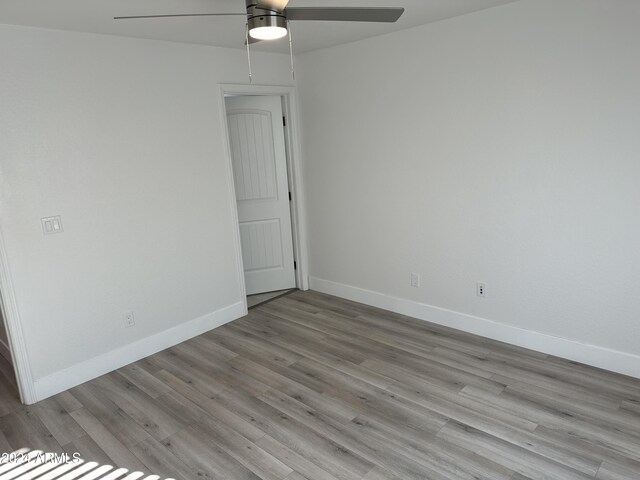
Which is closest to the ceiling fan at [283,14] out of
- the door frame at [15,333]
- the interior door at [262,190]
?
the door frame at [15,333]

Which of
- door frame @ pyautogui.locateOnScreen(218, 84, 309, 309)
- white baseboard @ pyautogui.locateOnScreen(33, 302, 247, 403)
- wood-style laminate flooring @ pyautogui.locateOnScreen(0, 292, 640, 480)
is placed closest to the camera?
wood-style laminate flooring @ pyautogui.locateOnScreen(0, 292, 640, 480)

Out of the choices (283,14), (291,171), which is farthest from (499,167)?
(291,171)

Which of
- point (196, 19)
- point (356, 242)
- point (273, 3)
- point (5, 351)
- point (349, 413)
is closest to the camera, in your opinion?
point (273, 3)

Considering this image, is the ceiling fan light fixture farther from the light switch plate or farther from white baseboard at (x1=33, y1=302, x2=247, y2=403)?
white baseboard at (x1=33, y1=302, x2=247, y2=403)

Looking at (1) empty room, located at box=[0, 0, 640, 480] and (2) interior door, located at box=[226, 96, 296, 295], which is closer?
(1) empty room, located at box=[0, 0, 640, 480]

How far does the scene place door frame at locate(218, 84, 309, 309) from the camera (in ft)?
13.1

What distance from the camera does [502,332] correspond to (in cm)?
352

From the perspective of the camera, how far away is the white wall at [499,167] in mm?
2793

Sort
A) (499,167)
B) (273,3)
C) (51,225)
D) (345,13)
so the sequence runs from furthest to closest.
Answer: (499,167) → (51,225) → (345,13) → (273,3)

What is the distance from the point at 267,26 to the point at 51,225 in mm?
2045

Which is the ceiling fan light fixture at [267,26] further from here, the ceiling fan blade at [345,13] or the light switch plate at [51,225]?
the light switch plate at [51,225]

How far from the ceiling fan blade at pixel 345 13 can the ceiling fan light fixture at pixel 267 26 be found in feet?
0.24

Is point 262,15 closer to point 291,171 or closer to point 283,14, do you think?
point 283,14

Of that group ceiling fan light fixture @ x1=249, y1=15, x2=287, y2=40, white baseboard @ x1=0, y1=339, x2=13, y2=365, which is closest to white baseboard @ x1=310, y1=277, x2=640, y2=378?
ceiling fan light fixture @ x1=249, y1=15, x2=287, y2=40
